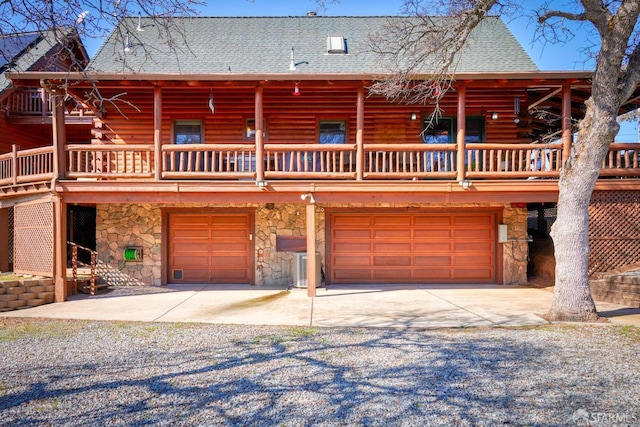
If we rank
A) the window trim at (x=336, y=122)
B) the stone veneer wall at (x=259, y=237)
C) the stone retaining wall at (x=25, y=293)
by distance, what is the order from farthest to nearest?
the window trim at (x=336, y=122)
the stone veneer wall at (x=259, y=237)
the stone retaining wall at (x=25, y=293)

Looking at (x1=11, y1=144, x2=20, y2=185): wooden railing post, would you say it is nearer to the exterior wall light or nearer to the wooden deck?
the wooden deck

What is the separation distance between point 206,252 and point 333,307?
459 cm

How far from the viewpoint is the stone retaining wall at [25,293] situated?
7.73 m

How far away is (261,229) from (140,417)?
7.45 meters

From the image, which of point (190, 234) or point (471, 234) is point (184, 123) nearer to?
point (190, 234)

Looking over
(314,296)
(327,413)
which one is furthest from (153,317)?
(327,413)

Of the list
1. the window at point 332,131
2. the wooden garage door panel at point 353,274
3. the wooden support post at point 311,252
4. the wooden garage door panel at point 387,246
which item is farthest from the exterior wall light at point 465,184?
the window at point 332,131

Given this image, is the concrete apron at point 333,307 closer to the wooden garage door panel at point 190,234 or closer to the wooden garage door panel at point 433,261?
the wooden garage door panel at point 433,261

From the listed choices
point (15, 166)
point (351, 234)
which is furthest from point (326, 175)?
point (15, 166)

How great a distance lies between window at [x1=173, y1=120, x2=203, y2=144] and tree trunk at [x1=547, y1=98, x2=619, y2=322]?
8.98 metres

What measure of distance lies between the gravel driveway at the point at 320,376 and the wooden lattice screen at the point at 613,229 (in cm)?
377

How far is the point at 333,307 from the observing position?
7.68 metres

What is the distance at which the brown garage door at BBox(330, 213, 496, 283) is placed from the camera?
1064cm

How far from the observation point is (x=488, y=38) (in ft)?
42.1
